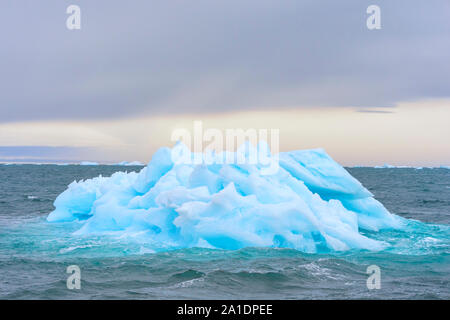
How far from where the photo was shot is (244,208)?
475 inches

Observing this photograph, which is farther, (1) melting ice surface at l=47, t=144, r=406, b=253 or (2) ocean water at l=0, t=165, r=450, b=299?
(1) melting ice surface at l=47, t=144, r=406, b=253

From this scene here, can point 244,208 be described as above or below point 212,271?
above

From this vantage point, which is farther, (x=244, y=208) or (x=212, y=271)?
(x=244, y=208)

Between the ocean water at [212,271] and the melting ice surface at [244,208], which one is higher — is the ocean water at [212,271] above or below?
below

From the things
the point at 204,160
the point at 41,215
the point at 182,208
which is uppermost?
the point at 204,160

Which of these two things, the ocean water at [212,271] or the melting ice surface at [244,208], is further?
the melting ice surface at [244,208]

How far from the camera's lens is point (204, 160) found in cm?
1366

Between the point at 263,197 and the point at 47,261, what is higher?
the point at 263,197

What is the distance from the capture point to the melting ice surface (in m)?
11.6

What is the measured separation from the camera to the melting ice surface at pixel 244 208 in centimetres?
1160

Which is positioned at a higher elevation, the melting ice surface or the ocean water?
the melting ice surface
